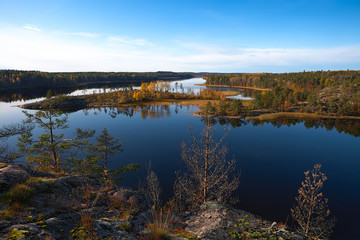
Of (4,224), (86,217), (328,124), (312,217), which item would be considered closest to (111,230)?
(86,217)

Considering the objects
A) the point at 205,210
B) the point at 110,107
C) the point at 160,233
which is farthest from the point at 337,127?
the point at 110,107

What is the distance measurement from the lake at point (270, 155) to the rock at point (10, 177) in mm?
24797

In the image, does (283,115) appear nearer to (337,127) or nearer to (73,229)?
(337,127)

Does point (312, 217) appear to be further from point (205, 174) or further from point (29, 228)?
point (29, 228)

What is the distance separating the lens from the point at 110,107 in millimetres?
142500

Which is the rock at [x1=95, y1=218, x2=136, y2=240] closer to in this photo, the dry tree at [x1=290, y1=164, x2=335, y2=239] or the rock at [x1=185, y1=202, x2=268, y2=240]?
the rock at [x1=185, y1=202, x2=268, y2=240]

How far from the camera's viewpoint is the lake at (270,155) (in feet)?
112

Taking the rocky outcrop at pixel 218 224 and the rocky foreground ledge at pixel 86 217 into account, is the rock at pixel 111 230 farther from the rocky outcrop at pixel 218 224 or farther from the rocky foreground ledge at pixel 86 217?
the rocky outcrop at pixel 218 224

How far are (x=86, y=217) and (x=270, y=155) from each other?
2184 inches

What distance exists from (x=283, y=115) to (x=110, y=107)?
11854 centimetres

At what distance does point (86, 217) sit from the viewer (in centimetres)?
981

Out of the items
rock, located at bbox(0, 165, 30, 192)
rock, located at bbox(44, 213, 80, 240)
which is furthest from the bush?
rock, located at bbox(44, 213, 80, 240)

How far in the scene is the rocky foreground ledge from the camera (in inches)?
366

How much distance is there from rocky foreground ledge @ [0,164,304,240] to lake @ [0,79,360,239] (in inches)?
758
